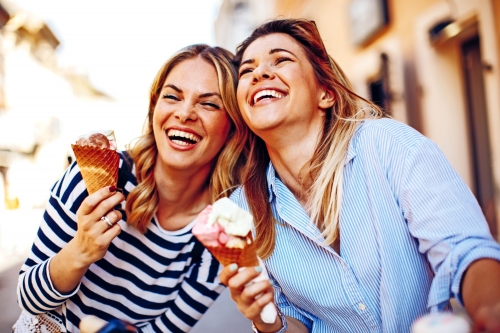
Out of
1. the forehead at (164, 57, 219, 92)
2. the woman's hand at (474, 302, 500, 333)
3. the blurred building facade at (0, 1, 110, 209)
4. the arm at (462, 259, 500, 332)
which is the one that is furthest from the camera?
the blurred building facade at (0, 1, 110, 209)

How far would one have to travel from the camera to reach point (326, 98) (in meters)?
2.47

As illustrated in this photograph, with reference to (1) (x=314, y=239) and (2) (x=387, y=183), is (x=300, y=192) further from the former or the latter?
(2) (x=387, y=183)

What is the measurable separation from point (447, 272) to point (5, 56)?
25.9 m

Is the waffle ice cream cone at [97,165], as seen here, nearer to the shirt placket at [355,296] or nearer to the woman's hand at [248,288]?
the woman's hand at [248,288]

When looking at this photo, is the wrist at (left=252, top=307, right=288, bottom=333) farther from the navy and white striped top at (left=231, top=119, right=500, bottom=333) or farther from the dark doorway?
the dark doorway

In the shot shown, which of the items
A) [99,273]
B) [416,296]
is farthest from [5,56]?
[416,296]

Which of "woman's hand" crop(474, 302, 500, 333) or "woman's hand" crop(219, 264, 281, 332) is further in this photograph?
"woman's hand" crop(219, 264, 281, 332)

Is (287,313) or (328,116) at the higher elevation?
(328,116)

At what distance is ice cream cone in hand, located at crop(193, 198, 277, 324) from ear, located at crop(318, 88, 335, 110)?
107cm

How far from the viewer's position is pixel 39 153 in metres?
23.4

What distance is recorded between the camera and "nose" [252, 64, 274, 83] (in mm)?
2299

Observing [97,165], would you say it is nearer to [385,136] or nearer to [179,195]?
[179,195]

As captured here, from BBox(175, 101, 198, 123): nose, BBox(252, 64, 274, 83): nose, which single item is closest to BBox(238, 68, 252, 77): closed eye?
BBox(252, 64, 274, 83): nose

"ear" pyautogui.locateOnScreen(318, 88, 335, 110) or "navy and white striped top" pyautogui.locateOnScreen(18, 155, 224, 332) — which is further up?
"ear" pyautogui.locateOnScreen(318, 88, 335, 110)
